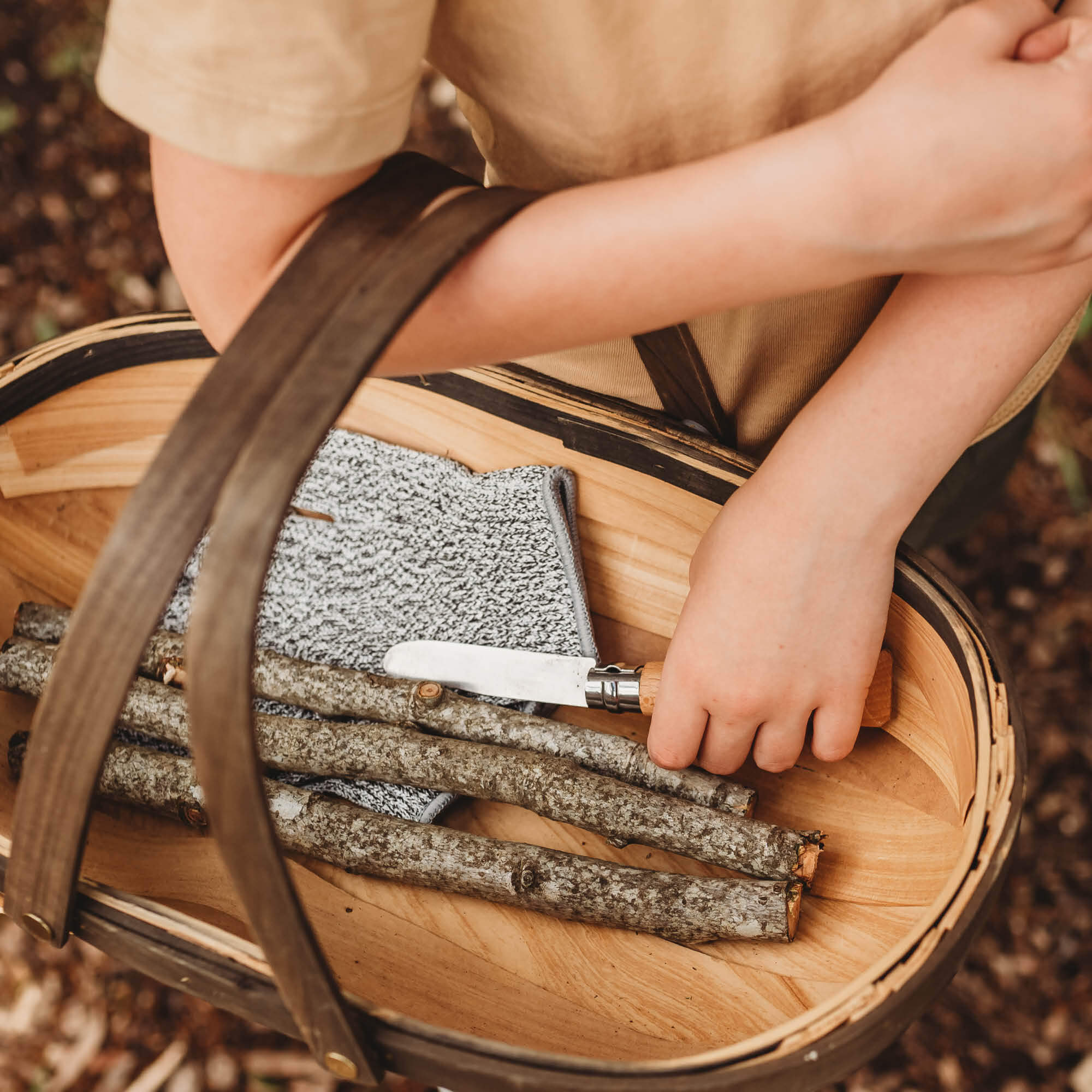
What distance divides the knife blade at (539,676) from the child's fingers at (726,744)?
55 millimetres

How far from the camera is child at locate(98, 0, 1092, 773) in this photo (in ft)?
1.28

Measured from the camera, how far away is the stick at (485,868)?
612mm

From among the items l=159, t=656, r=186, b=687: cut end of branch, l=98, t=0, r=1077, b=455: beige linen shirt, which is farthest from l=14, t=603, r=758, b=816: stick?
l=98, t=0, r=1077, b=455: beige linen shirt

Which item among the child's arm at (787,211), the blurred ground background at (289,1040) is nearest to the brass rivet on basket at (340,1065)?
the child's arm at (787,211)

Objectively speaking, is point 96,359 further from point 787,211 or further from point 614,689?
point 787,211

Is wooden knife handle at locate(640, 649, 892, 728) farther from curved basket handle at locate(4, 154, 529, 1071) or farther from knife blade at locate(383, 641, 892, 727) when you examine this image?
curved basket handle at locate(4, 154, 529, 1071)

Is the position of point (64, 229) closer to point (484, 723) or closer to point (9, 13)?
point (9, 13)

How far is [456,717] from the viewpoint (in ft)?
2.33

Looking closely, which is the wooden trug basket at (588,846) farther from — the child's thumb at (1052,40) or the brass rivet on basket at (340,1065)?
the child's thumb at (1052,40)

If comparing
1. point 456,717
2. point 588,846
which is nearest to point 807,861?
point 588,846

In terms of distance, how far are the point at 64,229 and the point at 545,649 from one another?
4.71ft

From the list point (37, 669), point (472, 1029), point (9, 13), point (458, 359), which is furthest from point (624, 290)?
point (9, 13)

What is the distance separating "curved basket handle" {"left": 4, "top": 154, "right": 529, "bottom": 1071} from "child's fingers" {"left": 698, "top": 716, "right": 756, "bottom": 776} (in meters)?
0.36

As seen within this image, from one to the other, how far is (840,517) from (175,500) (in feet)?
1.21
